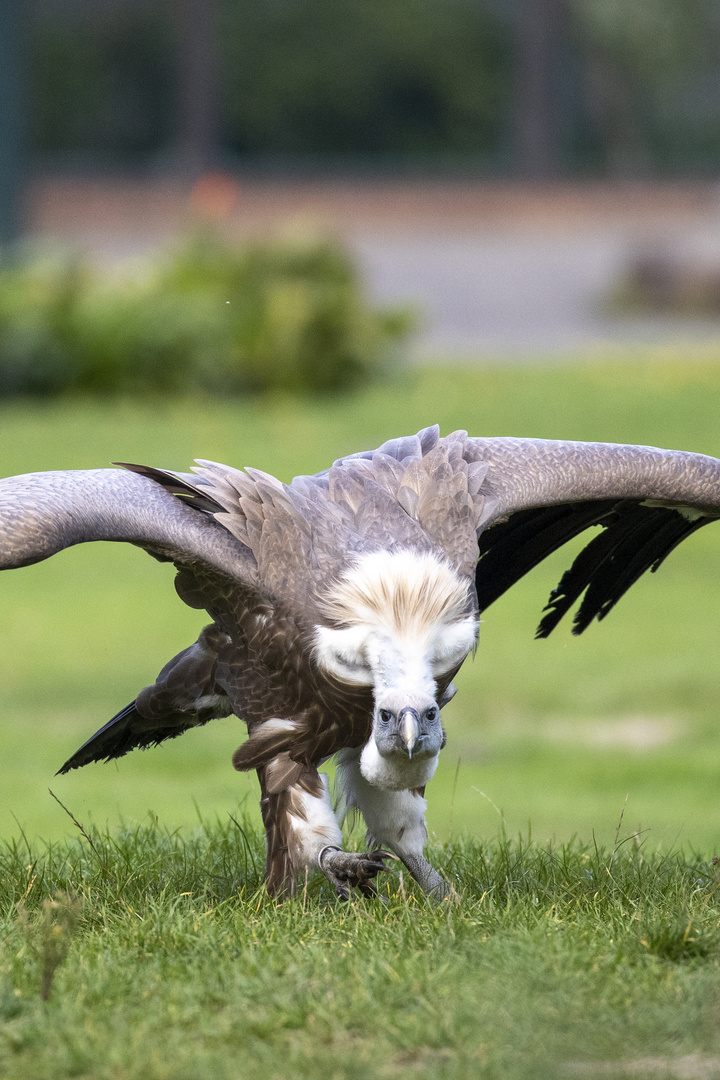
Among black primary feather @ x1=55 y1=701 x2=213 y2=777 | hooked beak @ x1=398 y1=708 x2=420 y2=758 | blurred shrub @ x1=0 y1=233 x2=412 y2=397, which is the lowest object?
black primary feather @ x1=55 y1=701 x2=213 y2=777

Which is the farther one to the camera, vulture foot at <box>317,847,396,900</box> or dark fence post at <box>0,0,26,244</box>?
dark fence post at <box>0,0,26,244</box>

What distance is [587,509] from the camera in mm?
5957

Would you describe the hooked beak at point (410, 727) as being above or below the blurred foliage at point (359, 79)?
below

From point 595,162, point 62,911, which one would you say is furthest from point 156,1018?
point 595,162

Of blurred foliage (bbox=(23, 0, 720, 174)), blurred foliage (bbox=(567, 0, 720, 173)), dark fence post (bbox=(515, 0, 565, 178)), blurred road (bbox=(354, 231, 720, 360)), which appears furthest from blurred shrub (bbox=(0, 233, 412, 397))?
blurred foliage (bbox=(567, 0, 720, 173))

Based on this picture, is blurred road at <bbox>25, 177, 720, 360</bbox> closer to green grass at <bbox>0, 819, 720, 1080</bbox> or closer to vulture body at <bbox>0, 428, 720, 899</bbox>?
vulture body at <bbox>0, 428, 720, 899</bbox>

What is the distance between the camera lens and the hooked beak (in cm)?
445

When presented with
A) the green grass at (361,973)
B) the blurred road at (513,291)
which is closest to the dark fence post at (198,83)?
the blurred road at (513,291)

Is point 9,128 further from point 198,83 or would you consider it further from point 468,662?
point 468,662

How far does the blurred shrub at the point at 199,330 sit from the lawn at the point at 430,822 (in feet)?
1.71

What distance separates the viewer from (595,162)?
3700 cm

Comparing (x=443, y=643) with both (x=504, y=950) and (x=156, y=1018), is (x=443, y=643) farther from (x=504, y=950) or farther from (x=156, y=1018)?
(x=156, y=1018)

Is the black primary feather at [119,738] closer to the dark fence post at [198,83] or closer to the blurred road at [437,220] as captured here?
the blurred road at [437,220]

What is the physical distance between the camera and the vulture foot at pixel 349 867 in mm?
4812
